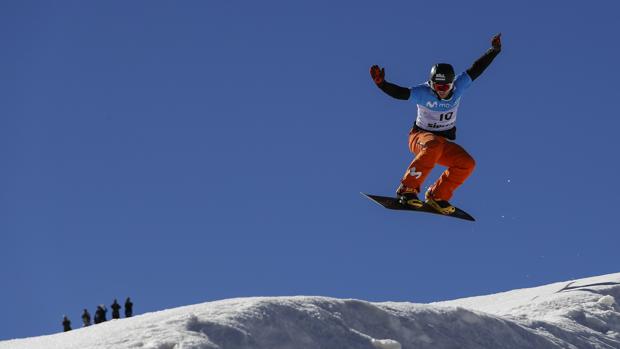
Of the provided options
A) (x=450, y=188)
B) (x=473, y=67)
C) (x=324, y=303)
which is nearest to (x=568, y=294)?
(x=450, y=188)

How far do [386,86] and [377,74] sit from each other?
206 millimetres

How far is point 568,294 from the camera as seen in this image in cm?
1129

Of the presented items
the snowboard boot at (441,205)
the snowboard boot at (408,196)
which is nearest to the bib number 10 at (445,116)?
the snowboard boot at (408,196)

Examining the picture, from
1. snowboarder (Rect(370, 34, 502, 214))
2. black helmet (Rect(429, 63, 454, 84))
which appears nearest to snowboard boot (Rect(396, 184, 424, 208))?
snowboarder (Rect(370, 34, 502, 214))

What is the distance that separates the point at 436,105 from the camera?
1280 cm

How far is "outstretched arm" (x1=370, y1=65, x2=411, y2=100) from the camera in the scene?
12680mm

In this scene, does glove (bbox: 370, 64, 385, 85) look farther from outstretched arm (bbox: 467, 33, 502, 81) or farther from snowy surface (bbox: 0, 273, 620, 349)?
snowy surface (bbox: 0, 273, 620, 349)

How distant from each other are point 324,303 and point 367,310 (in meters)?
0.48

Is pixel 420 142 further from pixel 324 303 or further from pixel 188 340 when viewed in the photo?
pixel 188 340

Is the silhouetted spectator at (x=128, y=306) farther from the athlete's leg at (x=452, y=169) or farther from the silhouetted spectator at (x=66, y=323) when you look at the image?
the athlete's leg at (x=452, y=169)

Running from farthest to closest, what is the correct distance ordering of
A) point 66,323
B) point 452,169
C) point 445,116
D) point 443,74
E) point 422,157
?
1. point 66,323
2. point 452,169
3. point 445,116
4. point 422,157
5. point 443,74

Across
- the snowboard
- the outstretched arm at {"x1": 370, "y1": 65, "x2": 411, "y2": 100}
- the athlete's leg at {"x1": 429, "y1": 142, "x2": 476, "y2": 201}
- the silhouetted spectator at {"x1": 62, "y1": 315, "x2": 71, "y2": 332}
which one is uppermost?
the outstretched arm at {"x1": 370, "y1": 65, "x2": 411, "y2": 100}

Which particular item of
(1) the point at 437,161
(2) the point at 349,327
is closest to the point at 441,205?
(1) the point at 437,161

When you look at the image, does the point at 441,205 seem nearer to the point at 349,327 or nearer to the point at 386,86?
the point at 386,86
